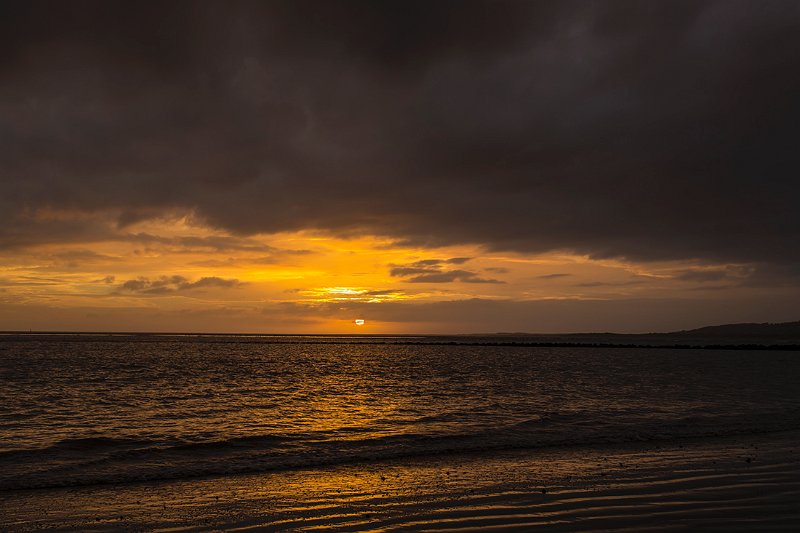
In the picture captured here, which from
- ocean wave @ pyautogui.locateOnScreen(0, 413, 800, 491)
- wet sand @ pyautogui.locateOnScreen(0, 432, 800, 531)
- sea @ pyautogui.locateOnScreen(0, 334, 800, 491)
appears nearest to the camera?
wet sand @ pyautogui.locateOnScreen(0, 432, 800, 531)

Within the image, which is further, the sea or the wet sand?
the sea

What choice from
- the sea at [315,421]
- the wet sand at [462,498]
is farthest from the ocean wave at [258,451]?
the wet sand at [462,498]

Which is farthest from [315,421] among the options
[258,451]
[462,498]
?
[462,498]

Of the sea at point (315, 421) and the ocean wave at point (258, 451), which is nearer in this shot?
the ocean wave at point (258, 451)

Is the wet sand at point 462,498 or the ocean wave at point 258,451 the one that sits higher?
the wet sand at point 462,498

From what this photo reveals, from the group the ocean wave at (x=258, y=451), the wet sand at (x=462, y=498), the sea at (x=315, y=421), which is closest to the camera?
the wet sand at (x=462, y=498)

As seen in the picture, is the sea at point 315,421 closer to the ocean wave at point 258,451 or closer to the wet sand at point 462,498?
the ocean wave at point 258,451

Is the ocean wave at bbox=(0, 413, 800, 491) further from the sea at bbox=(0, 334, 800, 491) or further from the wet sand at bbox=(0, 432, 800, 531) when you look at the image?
the wet sand at bbox=(0, 432, 800, 531)

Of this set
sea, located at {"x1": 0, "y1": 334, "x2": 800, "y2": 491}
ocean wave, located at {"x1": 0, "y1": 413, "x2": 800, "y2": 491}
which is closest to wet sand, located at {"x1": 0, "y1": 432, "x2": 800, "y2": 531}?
ocean wave, located at {"x1": 0, "y1": 413, "x2": 800, "y2": 491}

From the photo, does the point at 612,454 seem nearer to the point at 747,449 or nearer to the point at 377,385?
the point at 747,449

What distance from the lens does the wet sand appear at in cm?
1223

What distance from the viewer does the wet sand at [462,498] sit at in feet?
40.1

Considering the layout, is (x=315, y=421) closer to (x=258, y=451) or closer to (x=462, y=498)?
(x=258, y=451)

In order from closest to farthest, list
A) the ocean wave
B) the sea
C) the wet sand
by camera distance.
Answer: the wet sand, the ocean wave, the sea
